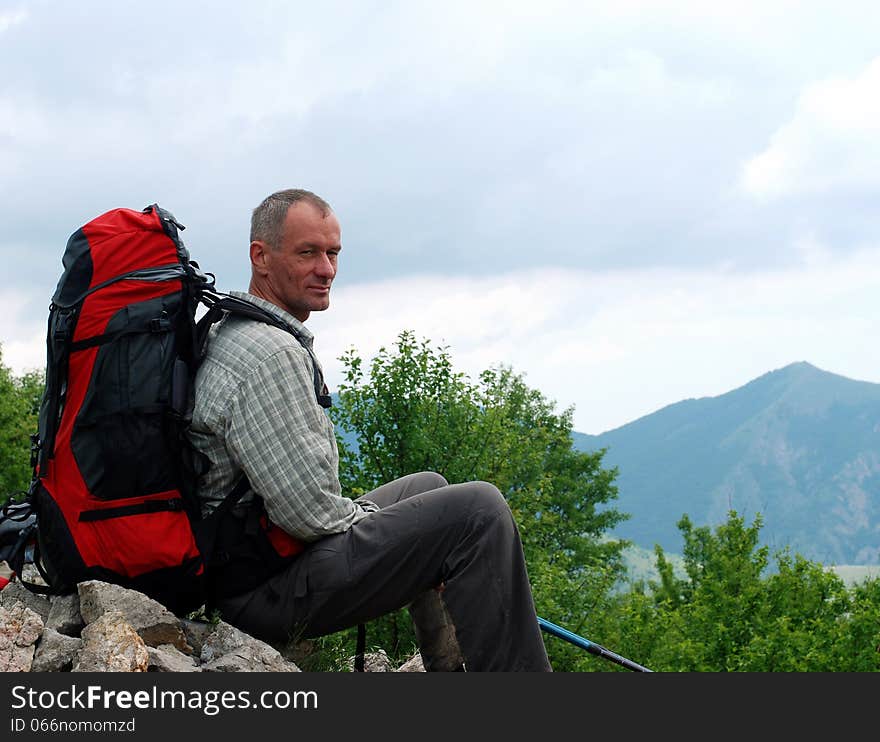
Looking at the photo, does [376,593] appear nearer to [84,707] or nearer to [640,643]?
[84,707]

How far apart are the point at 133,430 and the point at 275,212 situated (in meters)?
1.21

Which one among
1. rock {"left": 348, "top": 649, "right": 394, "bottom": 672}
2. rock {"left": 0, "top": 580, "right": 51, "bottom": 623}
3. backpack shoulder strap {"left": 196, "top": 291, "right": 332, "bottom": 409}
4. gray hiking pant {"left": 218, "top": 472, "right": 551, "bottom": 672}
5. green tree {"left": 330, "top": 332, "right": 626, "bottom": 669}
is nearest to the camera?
gray hiking pant {"left": 218, "top": 472, "right": 551, "bottom": 672}

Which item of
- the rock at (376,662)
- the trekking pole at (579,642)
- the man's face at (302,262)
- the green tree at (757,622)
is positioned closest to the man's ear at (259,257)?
the man's face at (302,262)

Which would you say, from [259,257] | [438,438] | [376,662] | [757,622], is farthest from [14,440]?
[259,257]

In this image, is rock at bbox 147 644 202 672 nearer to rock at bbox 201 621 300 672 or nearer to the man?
rock at bbox 201 621 300 672

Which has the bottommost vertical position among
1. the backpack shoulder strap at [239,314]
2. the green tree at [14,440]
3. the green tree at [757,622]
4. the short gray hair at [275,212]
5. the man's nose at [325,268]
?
the green tree at [757,622]

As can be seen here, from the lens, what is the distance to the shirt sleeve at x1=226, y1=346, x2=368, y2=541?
4.59 m

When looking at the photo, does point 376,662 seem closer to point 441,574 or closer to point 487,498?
point 441,574

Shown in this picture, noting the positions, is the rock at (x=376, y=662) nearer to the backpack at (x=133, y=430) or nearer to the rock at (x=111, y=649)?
the backpack at (x=133, y=430)

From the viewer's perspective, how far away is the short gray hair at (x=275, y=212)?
5.08 meters

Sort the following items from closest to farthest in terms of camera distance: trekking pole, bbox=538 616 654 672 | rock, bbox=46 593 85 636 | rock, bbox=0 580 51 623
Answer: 1. rock, bbox=46 593 85 636
2. rock, bbox=0 580 51 623
3. trekking pole, bbox=538 616 654 672

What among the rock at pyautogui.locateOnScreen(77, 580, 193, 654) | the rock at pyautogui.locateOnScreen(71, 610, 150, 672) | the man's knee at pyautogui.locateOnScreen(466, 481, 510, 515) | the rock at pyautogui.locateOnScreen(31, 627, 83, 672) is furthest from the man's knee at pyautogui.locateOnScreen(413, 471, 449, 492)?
the rock at pyautogui.locateOnScreen(31, 627, 83, 672)

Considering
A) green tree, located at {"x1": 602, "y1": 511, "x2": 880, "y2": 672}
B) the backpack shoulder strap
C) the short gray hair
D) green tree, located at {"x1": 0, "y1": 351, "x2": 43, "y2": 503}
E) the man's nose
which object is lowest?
green tree, located at {"x1": 602, "y1": 511, "x2": 880, "y2": 672}

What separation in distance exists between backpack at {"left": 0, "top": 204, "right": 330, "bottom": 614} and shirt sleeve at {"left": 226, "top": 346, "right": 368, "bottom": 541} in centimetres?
19
